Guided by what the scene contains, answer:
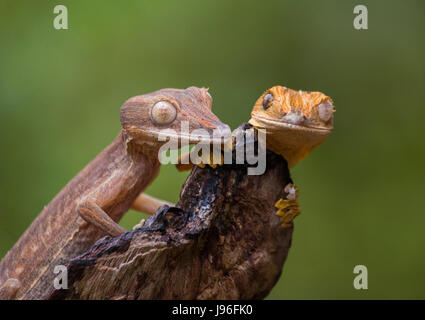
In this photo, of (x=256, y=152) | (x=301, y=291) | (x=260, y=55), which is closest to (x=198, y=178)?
(x=256, y=152)

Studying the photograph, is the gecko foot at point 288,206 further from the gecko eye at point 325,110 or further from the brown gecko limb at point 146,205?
the brown gecko limb at point 146,205

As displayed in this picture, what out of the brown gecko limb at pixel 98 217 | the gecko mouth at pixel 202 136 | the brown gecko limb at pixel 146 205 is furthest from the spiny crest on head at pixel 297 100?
the brown gecko limb at pixel 146 205

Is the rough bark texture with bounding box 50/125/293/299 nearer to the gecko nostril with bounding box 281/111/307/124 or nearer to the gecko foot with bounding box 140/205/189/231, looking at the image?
the gecko foot with bounding box 140/205/189/231

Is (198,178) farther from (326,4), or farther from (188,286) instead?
(326,4)

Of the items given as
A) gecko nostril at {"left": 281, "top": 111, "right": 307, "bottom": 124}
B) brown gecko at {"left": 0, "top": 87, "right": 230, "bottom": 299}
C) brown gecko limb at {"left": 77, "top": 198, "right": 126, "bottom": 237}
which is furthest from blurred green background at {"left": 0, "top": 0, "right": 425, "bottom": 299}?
brown gecko limb at {"left": 77, "top": 198, "right": 126, "bottom": 237}

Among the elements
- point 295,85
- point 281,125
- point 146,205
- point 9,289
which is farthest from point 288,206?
point 295,85
